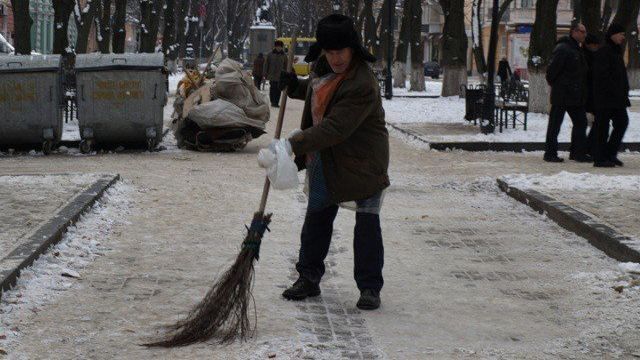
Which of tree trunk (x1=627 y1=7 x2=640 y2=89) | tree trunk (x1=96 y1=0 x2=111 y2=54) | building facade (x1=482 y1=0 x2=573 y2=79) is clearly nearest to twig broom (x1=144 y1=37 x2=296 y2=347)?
tree trunk (x1=96 y1=0 x2=111 y2=54)

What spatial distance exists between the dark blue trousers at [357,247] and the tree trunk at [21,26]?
17.3 metres

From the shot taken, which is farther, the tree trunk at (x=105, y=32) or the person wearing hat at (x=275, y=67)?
the tree trunk at (x=105, y=32)

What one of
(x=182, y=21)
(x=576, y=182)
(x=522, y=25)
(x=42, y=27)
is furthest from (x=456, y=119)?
(x=42, y=27)

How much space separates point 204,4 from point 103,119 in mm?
58296

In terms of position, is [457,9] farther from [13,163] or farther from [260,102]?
[13,163]

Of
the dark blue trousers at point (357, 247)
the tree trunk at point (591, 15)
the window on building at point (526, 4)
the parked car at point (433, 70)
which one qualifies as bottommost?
the parked car at point (433, 70)

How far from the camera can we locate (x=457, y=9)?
120 ft

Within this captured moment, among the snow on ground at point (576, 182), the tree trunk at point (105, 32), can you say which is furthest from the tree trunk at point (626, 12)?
the tree trunk at point (105, 32)

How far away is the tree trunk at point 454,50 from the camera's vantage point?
36.4 m

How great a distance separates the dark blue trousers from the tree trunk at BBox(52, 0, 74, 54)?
20016 mm

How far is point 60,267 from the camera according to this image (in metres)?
7.78

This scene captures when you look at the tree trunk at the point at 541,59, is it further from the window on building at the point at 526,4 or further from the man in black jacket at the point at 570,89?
the window on building at the point at 526,4

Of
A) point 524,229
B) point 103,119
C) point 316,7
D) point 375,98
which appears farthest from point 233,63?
point 316,7

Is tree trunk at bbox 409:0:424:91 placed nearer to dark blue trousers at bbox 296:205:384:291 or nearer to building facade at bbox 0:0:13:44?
building facade at bbox 0:0:13:44
